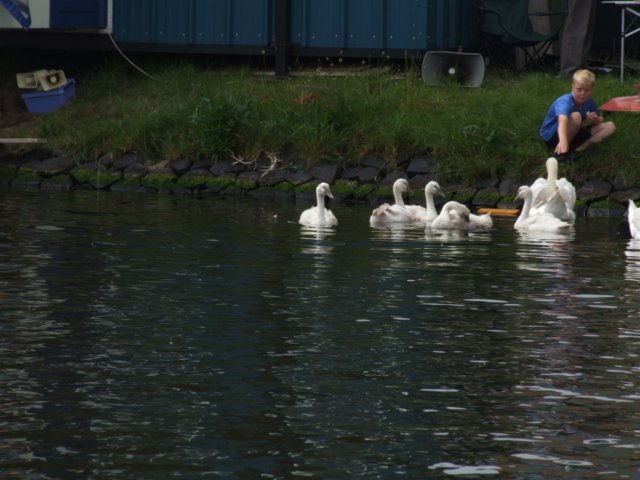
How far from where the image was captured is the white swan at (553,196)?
718 inches

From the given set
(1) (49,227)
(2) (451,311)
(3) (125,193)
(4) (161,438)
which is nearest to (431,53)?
(3) (125,193)

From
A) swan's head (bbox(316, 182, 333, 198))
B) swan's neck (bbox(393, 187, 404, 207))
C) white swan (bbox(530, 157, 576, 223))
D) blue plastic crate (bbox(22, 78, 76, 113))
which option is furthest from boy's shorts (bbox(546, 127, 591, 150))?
blue plastic crate (bbox(22, 78, 76, 113))

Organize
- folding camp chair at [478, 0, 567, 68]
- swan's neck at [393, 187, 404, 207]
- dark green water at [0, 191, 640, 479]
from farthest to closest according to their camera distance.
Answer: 1. folding camp chair at [478, 0, 567, 68]
2. swan's neck at [393, 187, 404, 207]
3. dark green water at [0, 191, 640, 479]

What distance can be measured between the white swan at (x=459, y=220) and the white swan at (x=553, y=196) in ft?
1.96

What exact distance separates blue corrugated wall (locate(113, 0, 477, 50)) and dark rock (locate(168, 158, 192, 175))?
127 inches

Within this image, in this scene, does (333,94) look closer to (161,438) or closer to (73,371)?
(73,371)

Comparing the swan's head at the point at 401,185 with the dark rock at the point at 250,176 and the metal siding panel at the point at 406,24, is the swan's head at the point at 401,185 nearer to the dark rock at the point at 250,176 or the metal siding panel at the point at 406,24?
the dark rock at the point at 250,176

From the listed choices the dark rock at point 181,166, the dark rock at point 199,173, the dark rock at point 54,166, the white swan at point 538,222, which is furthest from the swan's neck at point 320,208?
the dark rock at point 54,166

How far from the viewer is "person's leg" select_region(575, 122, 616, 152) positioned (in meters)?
20.1

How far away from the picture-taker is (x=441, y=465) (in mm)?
7820

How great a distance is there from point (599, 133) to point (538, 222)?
2.73 metres

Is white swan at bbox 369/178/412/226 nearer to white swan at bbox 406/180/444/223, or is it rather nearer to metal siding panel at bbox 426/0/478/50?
white swan at bbox 406/180/444/223

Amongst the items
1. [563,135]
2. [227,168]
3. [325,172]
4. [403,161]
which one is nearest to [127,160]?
[227,168]

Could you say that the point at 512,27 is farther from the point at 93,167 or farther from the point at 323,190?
the point at 323,190
